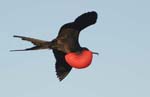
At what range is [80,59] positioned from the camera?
69.2ft

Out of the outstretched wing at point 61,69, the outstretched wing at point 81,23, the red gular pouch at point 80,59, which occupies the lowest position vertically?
the outstretched wing at point 61,69

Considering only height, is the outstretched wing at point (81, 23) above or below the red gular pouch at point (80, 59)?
above

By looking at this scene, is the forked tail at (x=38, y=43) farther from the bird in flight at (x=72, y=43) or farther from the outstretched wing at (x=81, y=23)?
the outstretched wing at (x=81, y=23)

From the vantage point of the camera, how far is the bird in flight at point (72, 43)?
21.1m

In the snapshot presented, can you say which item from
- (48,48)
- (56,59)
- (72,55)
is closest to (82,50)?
(72,55)

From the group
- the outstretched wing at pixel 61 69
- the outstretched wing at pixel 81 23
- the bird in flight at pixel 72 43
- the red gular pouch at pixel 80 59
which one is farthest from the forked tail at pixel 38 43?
the outstretched wing at pixel 61 69

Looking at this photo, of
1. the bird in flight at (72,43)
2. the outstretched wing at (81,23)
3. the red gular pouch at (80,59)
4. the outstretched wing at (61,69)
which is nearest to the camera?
the red gular pouch at (80,59)

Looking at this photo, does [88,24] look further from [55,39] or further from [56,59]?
[56,59]

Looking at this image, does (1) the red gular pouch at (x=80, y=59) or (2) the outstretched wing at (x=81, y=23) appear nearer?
(1) the red gular pouch at (x=80, y=59)

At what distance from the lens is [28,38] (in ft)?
73.8

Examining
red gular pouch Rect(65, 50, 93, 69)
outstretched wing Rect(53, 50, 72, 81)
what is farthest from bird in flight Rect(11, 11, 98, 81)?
outstretched wing Rect(53, 50, 72, 81)

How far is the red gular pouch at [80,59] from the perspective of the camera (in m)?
20.8

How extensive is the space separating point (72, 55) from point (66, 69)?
544 centimetres

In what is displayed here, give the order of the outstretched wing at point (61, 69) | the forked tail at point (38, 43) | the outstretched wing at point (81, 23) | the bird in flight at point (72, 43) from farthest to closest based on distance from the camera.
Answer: the outstretched wing at point (61, 69), the forked tail at point (38, 43), the outstretched wing at point (81, 23), the bird in flight at point (72, 43)
